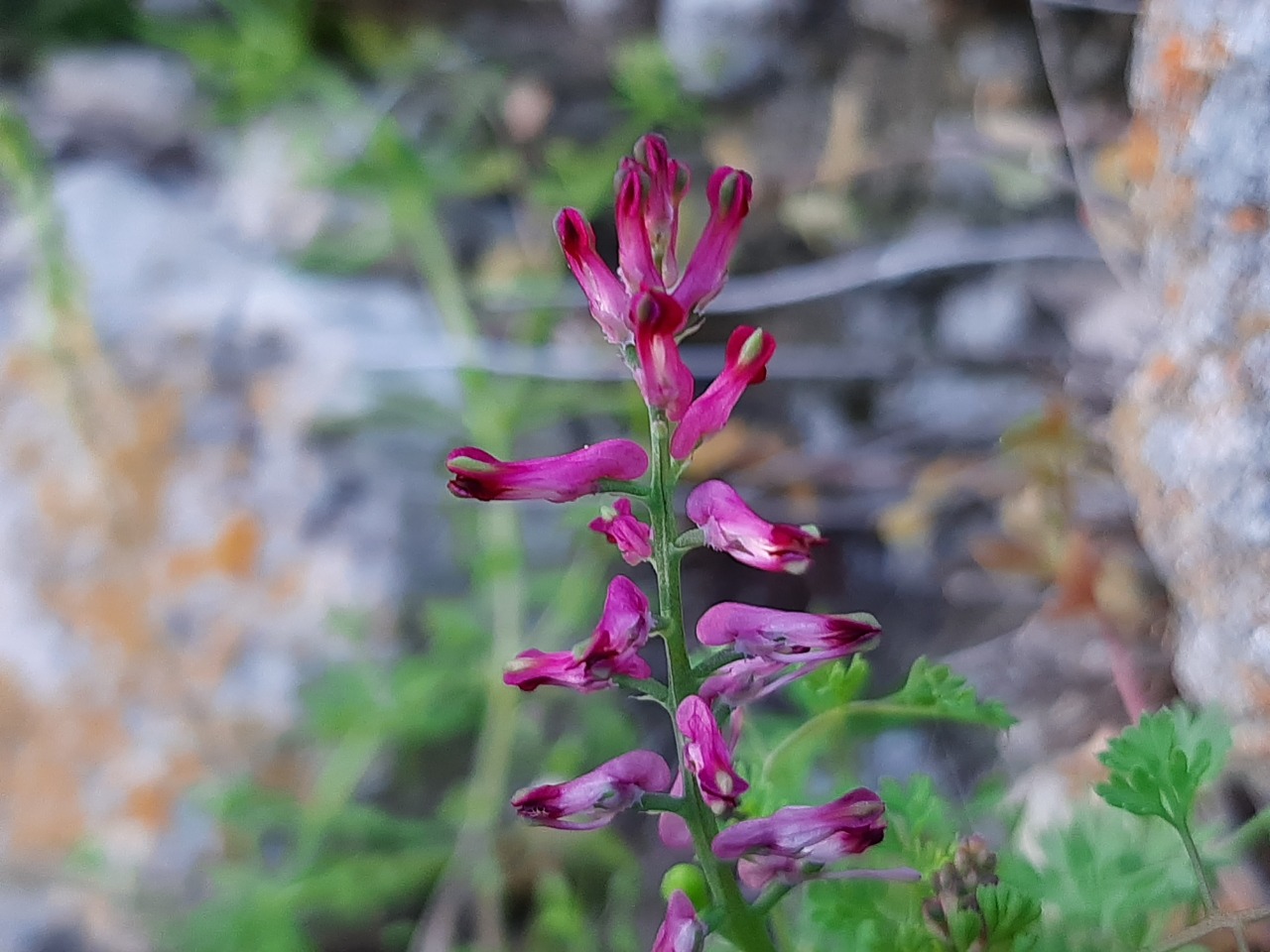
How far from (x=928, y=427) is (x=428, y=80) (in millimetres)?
1467

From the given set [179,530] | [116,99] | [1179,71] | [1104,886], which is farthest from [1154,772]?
[116,99]

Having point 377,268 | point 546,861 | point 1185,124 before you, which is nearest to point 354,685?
point 546,861

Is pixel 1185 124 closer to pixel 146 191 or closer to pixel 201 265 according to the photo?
pixel 201 265

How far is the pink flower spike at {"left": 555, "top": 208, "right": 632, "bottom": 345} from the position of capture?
65 cm

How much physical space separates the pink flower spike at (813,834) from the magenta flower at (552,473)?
0.79ft

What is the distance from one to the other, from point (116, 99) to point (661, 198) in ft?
8.25

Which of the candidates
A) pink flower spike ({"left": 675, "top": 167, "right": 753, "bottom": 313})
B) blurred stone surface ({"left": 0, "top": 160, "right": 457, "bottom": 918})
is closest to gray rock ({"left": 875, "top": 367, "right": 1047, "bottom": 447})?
blurred stone surface ({"left": 0, "top": 160, "right": 457, "bottom": 918})

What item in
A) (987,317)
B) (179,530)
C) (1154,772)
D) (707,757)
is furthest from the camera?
(179,530)

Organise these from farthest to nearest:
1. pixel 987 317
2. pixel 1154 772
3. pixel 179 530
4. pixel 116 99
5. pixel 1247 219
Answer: pixel 116 99 → pixel 179 530 → pixel 987 317 → pixel 1247 219 → pixel 1154 772

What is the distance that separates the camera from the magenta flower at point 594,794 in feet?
2.00

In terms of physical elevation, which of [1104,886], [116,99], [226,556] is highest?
[116,99]

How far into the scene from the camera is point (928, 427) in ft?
6.06

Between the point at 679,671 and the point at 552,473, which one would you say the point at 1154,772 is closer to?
the point at 679,671

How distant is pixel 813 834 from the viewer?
0.61 meters
